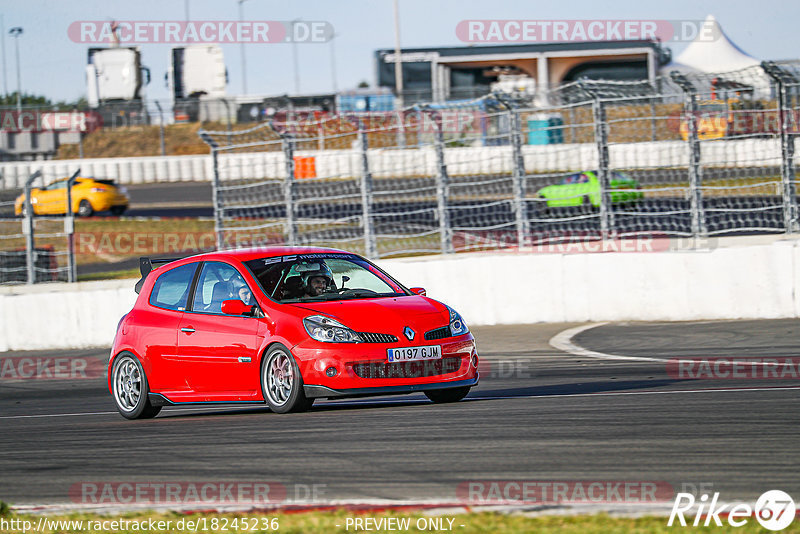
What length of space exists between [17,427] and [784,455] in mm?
6098

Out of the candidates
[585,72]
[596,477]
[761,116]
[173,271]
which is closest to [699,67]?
[585,72]

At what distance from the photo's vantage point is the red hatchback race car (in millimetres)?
8500

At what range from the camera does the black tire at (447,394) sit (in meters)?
9.19

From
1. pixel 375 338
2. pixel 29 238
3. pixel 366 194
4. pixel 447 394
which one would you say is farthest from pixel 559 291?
pixel 29 238

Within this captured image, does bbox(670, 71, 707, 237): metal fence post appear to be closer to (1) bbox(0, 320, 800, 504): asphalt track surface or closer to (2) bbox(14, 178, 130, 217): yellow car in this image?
(1) bbox(0, 320, 800, 504): asphalt track surface

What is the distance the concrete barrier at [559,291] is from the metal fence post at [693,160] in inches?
21.2

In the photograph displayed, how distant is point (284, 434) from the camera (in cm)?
768

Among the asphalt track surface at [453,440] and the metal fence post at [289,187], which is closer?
the asphalt track surface at [453,440]

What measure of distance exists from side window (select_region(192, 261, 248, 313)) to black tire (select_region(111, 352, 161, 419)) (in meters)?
0.79

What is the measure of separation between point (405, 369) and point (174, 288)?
7.68ft

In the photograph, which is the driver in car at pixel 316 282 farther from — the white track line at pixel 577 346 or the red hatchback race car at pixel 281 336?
the white track line at pixel 577 346

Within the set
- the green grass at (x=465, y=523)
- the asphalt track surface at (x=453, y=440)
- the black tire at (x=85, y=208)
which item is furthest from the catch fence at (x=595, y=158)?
the black tire at (x=85, y=208)

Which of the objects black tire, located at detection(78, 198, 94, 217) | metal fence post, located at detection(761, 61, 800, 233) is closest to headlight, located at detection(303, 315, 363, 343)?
metal fence post, located at detection(761, 61, 800, 233)

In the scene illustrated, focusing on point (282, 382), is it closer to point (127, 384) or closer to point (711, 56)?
point (127, 384)
